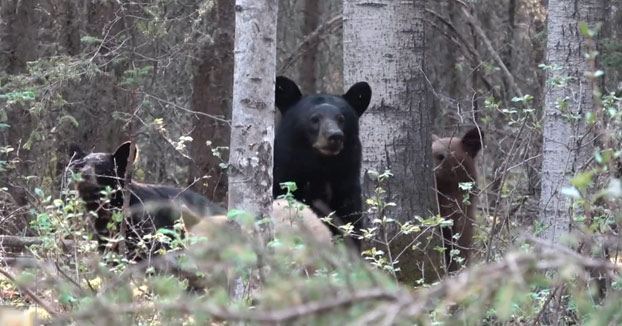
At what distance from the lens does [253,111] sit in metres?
5.73

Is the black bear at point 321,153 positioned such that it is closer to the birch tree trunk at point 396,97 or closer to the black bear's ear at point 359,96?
the black bear's ear at point 359,96

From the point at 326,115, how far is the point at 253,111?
251 cm

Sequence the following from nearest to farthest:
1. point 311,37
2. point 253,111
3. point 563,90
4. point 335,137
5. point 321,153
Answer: point 253,111
point 563,90
point 335,137
point 321,153
point 311,37

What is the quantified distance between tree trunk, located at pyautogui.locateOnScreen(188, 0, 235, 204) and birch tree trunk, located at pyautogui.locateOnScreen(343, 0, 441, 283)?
4813mm

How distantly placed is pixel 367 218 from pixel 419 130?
Result: 83cm

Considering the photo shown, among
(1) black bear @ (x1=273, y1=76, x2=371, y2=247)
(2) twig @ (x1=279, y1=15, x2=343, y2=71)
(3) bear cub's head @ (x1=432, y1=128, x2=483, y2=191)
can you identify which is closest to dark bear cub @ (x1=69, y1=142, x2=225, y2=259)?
(1) black bear @ (x1=273, y1=76, x2=371, y2=247)

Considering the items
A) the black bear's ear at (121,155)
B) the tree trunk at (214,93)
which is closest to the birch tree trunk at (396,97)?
the black bear's ear at (121,155)

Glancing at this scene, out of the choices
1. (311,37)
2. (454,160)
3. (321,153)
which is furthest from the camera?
(311,37)

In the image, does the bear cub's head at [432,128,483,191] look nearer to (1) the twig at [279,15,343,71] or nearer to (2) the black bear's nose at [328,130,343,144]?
(1) the twig at [279,15,343,71]

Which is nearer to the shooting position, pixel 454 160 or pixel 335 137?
pixel 335 137

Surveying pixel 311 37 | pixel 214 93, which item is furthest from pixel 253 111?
pixel 214 93

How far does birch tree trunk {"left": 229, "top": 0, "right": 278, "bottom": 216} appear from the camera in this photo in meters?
5.73

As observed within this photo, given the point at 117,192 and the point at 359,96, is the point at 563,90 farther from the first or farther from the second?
the point at 117,192

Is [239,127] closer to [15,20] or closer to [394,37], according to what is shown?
[394,37]
